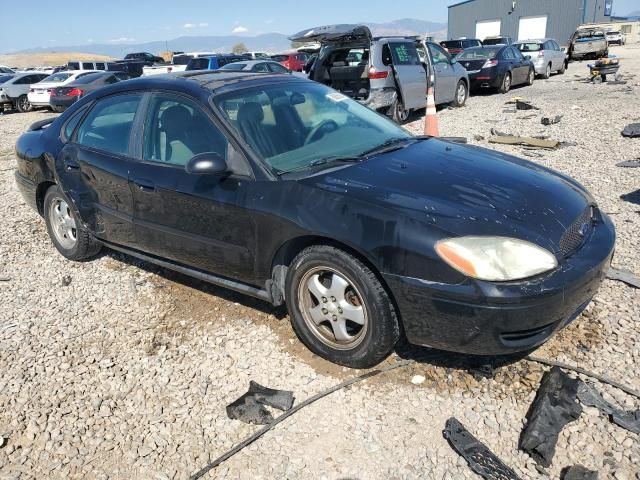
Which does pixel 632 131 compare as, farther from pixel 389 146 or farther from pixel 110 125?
pixel 110 125

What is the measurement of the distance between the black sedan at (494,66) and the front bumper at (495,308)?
44.9 ft

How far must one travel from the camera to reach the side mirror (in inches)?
125

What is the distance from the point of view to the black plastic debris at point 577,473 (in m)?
2.29

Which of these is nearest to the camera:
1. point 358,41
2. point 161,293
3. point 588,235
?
point 588,235

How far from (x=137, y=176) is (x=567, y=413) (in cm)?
305

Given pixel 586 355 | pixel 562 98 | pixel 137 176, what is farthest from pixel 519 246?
pixel 562 98

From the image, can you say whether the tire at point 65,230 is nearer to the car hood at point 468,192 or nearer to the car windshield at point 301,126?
the car windshield at point 301,126

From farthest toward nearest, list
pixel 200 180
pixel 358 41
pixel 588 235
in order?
pixel 358 41, pixel 200 180, pixel 588 235

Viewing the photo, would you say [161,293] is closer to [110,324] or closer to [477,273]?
[110,324]

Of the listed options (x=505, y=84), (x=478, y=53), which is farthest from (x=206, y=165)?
(x=478, y=53)

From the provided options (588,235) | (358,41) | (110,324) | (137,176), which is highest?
(358,41)

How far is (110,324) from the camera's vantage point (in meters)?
3.91

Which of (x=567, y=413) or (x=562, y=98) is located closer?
(x=567, y=413)

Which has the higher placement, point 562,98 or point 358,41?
point 358,41
